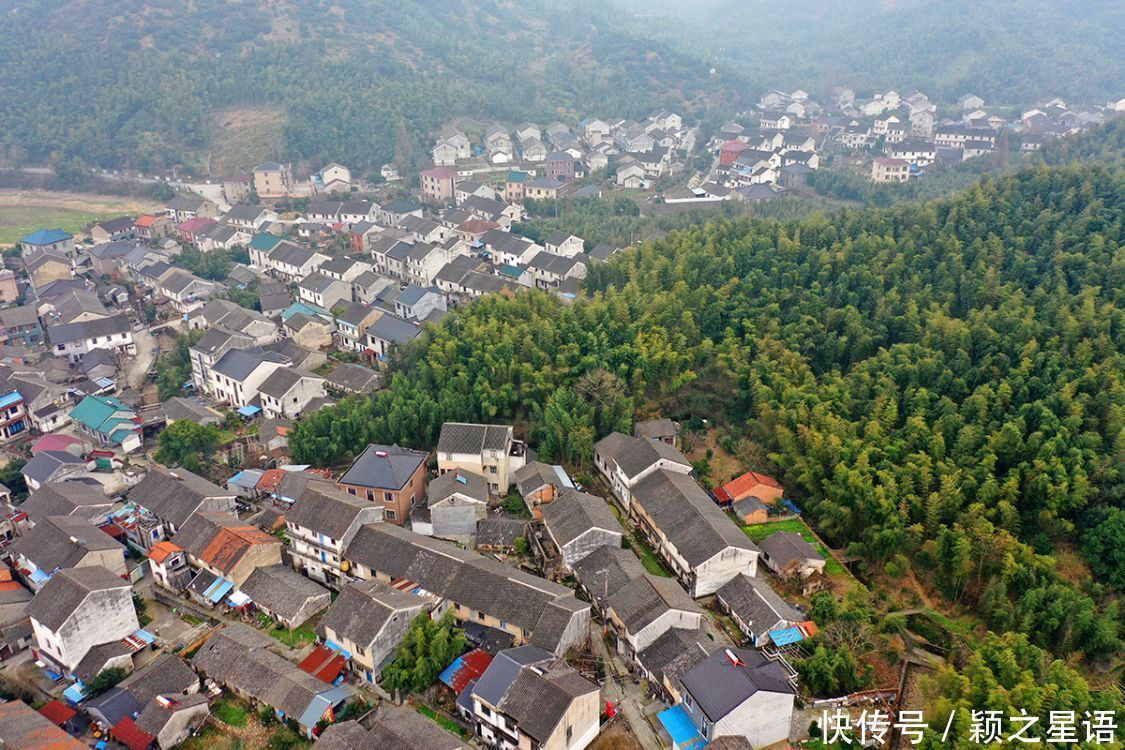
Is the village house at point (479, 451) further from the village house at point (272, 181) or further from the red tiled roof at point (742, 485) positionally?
the village house at point (272, 181)

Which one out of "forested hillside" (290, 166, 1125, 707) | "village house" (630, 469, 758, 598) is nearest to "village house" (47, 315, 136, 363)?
"forested hillside" (290, 166, 1125, 707)

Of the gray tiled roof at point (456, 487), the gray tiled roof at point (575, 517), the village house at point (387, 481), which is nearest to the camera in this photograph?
the gray tiled roof at point (575, 517)

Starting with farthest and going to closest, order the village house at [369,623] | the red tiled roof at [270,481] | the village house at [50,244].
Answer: the village house at [50,244], the red tiled roof at [270,481], the village house at [369,623]

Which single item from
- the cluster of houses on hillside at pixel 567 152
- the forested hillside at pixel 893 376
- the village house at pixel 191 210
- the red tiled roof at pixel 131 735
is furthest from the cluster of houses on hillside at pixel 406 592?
the cluster of houses on hillside at pixel 567 152

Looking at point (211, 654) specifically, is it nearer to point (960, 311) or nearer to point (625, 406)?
point (625, 406)

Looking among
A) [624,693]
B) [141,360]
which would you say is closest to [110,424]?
[141,360]

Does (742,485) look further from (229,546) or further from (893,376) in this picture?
(229,546)
